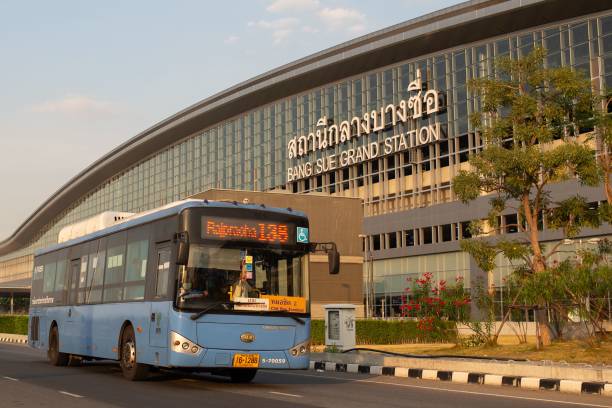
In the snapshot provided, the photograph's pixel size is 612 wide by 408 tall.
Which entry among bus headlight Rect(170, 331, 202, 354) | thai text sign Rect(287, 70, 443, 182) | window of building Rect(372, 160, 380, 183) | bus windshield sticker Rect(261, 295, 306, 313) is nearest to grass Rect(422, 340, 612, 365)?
bus windshield sticker Rect(261, 295, 306, 313)

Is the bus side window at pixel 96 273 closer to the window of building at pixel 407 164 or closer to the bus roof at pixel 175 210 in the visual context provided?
the bus roof at pixel 175 210

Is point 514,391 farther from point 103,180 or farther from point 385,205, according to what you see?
point 103,180

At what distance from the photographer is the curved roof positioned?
2344 inches

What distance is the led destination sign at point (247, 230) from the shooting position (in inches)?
610

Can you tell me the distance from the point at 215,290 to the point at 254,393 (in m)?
1.97

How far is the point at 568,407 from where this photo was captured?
13.5m

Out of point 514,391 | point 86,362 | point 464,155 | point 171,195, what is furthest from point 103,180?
point 514,391

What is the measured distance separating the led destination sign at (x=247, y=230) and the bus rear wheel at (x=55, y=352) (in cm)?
901

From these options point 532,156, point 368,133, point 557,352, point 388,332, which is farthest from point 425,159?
point 557,352

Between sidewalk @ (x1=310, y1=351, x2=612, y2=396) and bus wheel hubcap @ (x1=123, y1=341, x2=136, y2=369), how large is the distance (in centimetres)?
713

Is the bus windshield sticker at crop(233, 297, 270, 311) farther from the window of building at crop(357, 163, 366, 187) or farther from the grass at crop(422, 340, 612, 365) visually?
the window of building at crop(357, 163, 366, 187)

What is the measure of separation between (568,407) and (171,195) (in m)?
90.5

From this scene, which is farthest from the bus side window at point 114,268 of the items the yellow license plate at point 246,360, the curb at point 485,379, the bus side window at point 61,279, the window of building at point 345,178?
the window of building at point 345,178

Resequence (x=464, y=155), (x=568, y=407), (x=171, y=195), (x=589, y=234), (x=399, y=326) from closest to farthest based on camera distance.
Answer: (x=568, y=407)
(x=399, y=326)
(x=589, y=234)
(x=464, y=155)
(x=171, y=195)
